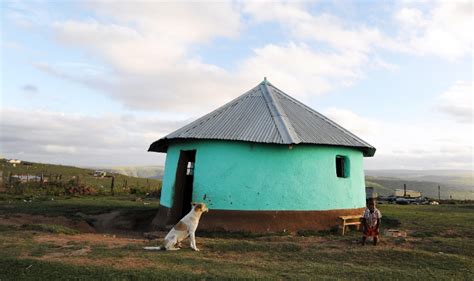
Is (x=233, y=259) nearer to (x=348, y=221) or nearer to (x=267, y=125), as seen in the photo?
(x=267, y=125)

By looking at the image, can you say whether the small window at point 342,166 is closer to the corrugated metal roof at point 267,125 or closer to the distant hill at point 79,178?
the corrugated metal roof at point 267,125

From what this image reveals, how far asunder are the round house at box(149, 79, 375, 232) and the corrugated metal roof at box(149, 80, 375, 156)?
4 cm

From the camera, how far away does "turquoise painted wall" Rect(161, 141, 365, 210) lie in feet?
42.6

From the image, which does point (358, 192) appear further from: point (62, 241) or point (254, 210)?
point (62, 241)

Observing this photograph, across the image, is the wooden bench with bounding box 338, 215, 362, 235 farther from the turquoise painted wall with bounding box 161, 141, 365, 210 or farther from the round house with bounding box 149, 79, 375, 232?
the turquoise painted wall with bounding box 161, 141, 365, 210

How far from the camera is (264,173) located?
13.1 meters

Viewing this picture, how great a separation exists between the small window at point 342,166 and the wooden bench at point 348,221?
159 centimetres

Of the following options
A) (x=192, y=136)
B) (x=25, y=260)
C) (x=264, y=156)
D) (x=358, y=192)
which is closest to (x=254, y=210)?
(x=264, y=156)

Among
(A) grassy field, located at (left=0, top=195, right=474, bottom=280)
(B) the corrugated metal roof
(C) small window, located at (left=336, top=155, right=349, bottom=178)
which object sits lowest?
(A) grassy field, located at (left=0, top=195, right=474, bottom=280)

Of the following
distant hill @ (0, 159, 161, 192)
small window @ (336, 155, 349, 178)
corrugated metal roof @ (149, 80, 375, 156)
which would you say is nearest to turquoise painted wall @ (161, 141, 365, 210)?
corrugated metal roof @ (149, 80, 375, 156)

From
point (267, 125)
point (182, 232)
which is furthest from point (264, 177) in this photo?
point (182, 232)

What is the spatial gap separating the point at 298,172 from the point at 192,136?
3.74 metres

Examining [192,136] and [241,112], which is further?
[241,112]

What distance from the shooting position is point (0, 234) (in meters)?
11.0
